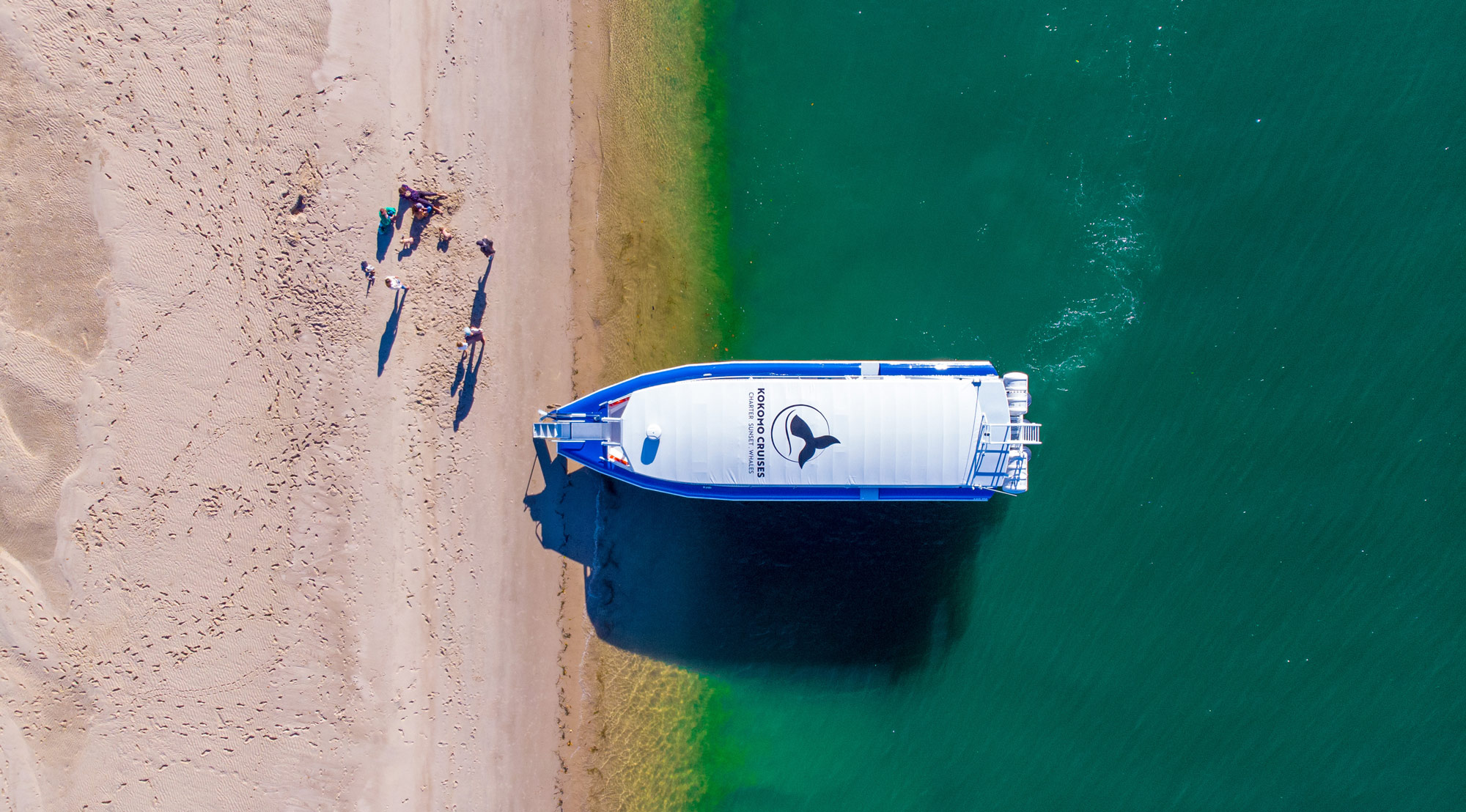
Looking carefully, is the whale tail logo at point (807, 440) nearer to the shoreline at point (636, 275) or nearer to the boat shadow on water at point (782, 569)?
the boat shadow on water at point (782, 569)

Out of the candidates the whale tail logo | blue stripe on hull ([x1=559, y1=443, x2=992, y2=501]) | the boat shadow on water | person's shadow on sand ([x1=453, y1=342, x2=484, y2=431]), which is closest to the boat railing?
blue stripe on hull ([x1=559, y1=443, x2=992, y2=501])

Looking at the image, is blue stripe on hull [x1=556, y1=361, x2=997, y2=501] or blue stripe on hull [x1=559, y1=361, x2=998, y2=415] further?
blue stripe on hull [x1=559, y1=361, x2=998, y2=415]

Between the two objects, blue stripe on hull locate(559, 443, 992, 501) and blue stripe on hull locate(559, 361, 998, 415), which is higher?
blue stripe on hull locate(559, 361, 998, 415)

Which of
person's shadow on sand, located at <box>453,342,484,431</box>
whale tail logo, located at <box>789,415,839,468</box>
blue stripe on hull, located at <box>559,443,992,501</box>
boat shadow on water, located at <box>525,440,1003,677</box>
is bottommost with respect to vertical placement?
boat shadow on water, located at <box>525,440,1003,677</box>

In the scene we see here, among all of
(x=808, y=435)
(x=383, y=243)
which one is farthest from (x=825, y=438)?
(x=383, y=243)

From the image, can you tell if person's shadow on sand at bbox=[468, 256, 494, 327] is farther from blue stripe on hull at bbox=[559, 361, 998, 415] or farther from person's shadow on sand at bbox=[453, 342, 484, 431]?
blue stripe on hull at bbox=[559, 361, 998, 415]

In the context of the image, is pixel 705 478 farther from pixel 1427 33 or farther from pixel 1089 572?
pixel 1427 33

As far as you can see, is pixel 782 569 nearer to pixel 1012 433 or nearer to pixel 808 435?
pixel 808 435
